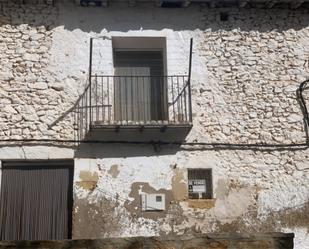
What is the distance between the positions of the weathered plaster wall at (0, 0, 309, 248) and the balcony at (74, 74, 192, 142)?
190mm

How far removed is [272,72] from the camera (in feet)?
31.9

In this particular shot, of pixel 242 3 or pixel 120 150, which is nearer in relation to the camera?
pixel 120 150

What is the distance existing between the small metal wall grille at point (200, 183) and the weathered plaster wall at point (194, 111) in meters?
0.14

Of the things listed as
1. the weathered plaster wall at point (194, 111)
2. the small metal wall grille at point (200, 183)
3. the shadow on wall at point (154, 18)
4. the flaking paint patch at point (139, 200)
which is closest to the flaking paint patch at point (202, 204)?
the weathered plaster wall at point (194, 111)

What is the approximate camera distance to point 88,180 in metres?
8.92

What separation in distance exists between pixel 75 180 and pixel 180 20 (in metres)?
3.52

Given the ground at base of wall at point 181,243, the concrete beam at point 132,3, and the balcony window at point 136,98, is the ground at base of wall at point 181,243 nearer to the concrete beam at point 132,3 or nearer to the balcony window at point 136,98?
the balcony window at point 136,98

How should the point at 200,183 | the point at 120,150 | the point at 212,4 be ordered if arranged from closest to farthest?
1. the point at 120,150
2. the point at 200,183
3. the point at 212,4

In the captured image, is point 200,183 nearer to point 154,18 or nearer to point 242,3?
point 154,18

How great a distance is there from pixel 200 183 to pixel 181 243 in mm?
3841

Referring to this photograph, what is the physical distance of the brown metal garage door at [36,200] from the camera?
8.73 metres

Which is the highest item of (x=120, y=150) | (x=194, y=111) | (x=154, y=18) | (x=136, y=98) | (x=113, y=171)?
(x=154, y=18)

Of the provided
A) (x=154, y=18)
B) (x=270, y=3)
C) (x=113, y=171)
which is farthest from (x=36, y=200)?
(x=270, y=3)

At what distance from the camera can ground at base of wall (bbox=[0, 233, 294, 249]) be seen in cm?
537
